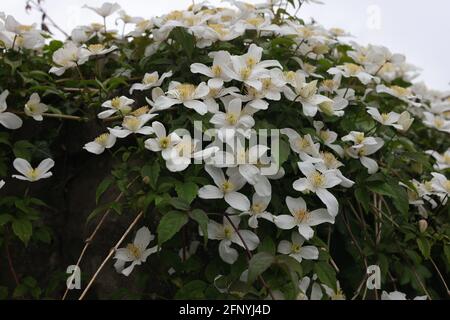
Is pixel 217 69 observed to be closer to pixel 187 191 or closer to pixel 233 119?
pixel 233 119

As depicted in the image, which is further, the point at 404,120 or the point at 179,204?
the point at 404,120

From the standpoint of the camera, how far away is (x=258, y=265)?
1.08 m

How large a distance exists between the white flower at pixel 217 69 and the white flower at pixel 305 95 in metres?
0.14

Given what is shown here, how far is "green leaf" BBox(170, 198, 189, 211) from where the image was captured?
113 centimetres

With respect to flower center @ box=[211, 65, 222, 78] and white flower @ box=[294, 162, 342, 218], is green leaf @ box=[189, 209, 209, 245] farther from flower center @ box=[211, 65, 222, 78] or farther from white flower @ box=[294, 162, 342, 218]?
flower center @ box=[211, 65, 222, 78]

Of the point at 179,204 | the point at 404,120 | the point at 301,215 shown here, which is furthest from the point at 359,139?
the point at 179,204

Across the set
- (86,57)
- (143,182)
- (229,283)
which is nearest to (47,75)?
(86,57)

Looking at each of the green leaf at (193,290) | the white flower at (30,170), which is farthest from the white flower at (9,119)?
the green leaf at (193,290)

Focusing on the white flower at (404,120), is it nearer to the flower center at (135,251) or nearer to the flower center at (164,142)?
the flower center at (164,142)

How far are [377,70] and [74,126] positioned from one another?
34.9 inches

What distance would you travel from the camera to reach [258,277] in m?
1.17

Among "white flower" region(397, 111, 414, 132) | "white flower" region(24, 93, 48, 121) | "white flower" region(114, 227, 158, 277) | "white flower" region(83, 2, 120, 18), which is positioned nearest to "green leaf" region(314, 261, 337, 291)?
"white flower" region(114, 227, 158, 277)

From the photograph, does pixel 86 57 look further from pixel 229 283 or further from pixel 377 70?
pixel 377 70

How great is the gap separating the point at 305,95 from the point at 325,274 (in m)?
0.41
